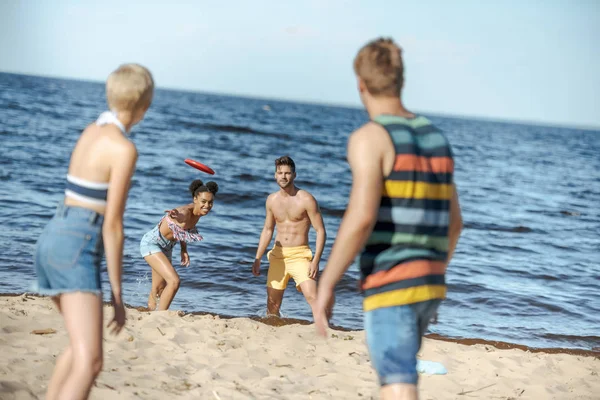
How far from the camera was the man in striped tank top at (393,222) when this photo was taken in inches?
113

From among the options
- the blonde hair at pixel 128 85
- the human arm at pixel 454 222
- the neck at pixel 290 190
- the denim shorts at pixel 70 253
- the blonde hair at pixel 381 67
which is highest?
the blonde hair at pixel 381 67

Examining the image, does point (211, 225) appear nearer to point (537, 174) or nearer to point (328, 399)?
point (328, 399)

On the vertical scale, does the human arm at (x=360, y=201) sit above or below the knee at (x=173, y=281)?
above

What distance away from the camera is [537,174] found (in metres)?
36.2

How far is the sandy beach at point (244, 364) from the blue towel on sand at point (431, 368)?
0.27 feet

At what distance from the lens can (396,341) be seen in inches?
114

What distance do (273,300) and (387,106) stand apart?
575 centimetres

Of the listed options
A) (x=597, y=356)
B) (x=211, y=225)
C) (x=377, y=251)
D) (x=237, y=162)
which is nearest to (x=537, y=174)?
(x=237, y=162)

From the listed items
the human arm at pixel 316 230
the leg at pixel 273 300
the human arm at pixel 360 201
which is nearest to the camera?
the human arm at pixel 360 201

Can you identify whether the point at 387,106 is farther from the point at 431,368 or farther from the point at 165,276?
the point at 165,276

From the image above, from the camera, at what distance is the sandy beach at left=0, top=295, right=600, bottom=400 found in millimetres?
5094

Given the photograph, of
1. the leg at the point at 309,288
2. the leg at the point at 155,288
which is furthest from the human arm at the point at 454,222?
the leg at the point at 155,288

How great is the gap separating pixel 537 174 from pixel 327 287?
116 feet

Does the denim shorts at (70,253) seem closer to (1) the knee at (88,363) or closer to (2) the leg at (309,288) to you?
(1) the knee at (88,363)
